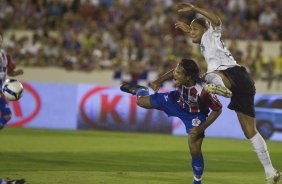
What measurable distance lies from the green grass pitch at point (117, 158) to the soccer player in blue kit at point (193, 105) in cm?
91

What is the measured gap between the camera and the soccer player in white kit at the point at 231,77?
9773 millimetres

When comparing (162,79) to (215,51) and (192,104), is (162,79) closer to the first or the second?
(192,104)

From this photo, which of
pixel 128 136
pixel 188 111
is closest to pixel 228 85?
pixel 188 111

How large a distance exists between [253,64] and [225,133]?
9.16 ft

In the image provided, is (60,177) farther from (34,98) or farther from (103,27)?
(103,27)

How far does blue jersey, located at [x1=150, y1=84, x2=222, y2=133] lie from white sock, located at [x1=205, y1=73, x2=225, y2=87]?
5.0 inches

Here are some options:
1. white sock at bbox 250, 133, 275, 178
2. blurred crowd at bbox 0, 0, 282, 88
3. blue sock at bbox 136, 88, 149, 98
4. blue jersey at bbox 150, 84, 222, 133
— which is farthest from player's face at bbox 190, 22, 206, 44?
blurred crowd at bbox 0, 0, 282, 88

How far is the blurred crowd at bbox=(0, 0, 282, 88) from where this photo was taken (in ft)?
69.6

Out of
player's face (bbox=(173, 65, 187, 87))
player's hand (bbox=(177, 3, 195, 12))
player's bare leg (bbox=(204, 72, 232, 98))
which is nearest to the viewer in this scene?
player's bare leg (bbox=(204, 72, 232, 98))

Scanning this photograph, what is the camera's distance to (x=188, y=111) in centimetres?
977

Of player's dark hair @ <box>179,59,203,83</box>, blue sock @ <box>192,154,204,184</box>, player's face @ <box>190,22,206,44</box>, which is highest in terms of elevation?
player's face @ <box>190,22,206,44</box>

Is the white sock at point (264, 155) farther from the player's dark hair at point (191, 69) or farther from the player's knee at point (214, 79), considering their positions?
the player's dark hair at point (191, 69)

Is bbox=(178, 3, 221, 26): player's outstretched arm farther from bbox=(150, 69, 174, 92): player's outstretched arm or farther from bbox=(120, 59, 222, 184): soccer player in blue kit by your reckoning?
bbox=(150, 69, 174, 92): player's outstretched arm

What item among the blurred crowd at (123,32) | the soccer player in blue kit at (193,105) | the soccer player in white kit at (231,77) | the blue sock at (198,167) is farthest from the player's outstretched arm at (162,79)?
the blurred crowd at (123,32)
